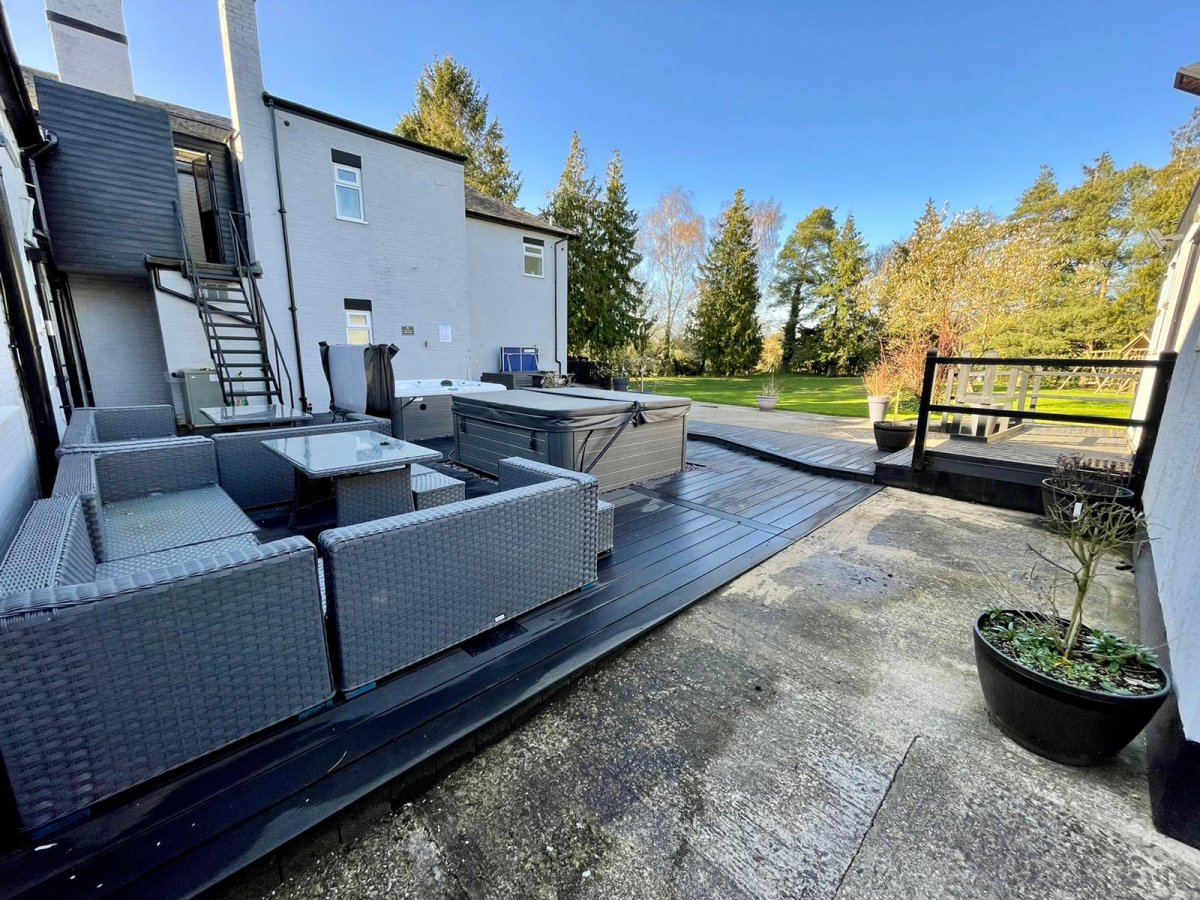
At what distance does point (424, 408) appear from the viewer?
250 inches

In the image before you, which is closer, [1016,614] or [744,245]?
[1016,614]

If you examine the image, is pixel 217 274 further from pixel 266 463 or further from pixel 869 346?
pixel 869 346

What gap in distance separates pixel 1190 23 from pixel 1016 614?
734 centimetres

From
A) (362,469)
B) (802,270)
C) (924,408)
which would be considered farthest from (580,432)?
(802,270)

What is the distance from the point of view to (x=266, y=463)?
359 cm

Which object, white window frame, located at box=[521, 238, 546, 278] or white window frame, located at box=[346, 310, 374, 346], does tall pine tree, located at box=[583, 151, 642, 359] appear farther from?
white window frame, located at box=[346, 310, 374, 346]

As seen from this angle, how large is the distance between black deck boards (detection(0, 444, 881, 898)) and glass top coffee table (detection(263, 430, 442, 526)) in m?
1.19

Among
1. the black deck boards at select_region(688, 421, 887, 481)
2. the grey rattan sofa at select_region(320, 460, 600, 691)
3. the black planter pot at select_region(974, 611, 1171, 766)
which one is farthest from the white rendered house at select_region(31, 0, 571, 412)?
the black planter pot at select_region(974, 611, 1171, 766)

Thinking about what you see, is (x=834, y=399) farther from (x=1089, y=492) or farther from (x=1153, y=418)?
(x=1089, y=492)

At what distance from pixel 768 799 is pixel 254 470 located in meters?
3.88

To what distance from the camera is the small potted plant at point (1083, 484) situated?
3.33 metres

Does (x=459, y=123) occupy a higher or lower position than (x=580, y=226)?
higher

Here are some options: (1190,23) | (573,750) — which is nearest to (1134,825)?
(573,750)

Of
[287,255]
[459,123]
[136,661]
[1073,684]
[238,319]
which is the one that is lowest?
[1073,684]
